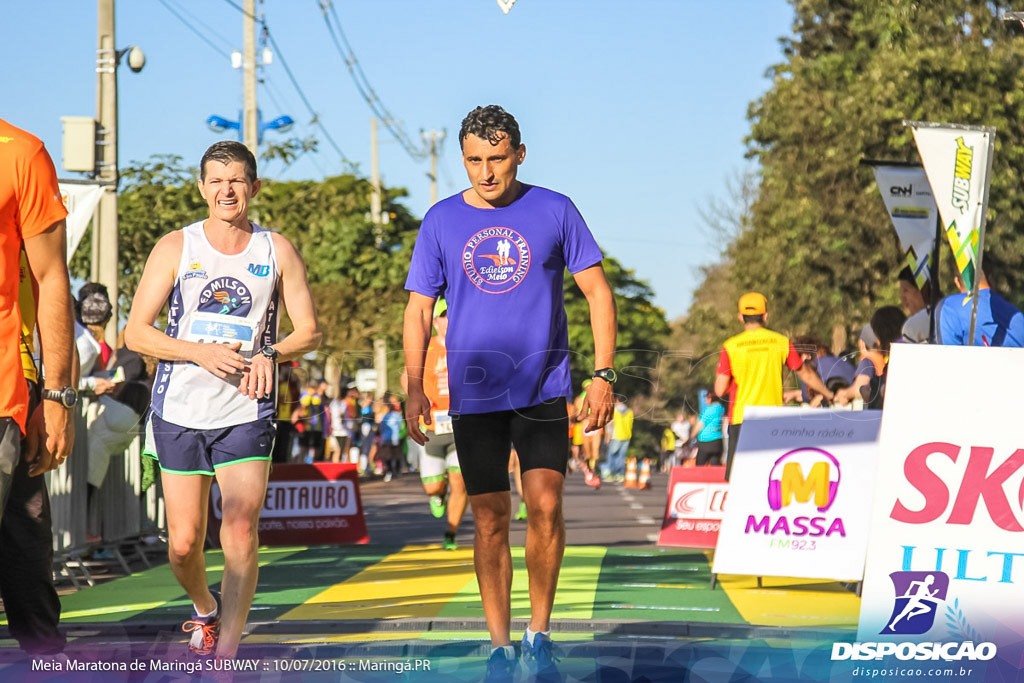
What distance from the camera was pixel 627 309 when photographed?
10262 cm

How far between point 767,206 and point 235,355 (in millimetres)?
34625

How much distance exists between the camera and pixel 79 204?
38.4 feet

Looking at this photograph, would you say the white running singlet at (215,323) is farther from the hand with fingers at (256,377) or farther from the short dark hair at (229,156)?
the short dark hair at (229,156)

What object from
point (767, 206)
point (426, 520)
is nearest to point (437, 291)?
point (426, 520)

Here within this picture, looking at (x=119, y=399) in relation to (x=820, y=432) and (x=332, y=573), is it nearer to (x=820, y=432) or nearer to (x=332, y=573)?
(x=332, y=573)

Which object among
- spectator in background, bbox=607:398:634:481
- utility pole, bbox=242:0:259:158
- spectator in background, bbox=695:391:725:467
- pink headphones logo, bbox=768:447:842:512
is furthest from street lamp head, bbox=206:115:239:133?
pink headphones logo, bbox=768:447:842:512

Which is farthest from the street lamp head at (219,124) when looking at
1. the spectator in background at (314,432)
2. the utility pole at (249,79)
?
the spectator in background at (314,432)

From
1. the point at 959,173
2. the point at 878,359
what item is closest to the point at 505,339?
the point at 959,173

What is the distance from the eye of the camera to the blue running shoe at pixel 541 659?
5.63 m

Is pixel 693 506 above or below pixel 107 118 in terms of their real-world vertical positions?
below

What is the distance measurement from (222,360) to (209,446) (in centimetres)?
37

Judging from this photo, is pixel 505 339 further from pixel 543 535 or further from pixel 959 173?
pixel 959 173

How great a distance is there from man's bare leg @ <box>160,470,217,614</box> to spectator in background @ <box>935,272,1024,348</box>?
4.53 meters

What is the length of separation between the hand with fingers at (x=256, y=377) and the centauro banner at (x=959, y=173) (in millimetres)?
5149
